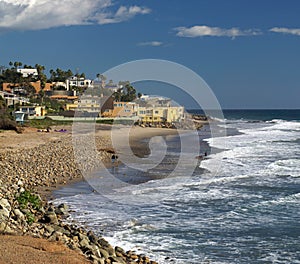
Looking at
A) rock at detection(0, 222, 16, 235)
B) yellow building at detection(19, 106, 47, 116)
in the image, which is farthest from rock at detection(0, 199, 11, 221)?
yellow building at detection(19, 106, 47, 116)

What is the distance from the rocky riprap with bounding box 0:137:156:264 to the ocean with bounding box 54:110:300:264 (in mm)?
769

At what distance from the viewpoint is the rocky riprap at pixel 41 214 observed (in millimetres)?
10125

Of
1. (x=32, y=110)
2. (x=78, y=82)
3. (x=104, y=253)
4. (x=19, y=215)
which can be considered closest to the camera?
(x=104, y=253)

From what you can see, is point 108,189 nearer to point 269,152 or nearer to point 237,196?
point 237,196

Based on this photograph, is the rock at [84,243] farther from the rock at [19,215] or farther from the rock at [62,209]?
the rock at [62,209]

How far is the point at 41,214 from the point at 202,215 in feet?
17.6

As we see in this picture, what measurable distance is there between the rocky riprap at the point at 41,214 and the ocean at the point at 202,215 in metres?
0.77

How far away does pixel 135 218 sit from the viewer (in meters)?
14.5

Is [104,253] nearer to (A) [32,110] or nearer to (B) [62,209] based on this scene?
(B) [62,209]

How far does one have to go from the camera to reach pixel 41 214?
42.9ft

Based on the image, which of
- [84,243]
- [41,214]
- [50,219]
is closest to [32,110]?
[41,214]

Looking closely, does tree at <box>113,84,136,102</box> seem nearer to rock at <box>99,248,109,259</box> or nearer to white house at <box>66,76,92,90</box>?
white house at <box>66,76,92,90</box>

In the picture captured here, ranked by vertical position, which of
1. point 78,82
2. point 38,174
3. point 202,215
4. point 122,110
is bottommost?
point 202,215

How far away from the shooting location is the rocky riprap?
10.1 metres
